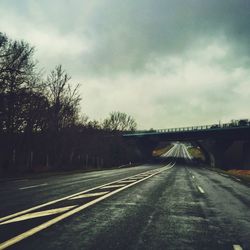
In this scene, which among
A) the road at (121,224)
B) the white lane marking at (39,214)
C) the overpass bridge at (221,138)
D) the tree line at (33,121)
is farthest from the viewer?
the overpass bridge at (221,138)

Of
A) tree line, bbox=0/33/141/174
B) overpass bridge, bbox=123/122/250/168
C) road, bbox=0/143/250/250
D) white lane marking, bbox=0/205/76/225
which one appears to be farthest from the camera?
overpass bridge, bbox=123/122/250/168

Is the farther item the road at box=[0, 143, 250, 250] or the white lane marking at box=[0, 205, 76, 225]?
the white lane marking at box=[0, 205, 76, 225]

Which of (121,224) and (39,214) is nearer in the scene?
(121,224)

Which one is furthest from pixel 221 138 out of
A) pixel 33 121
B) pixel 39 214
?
pixel 39 214

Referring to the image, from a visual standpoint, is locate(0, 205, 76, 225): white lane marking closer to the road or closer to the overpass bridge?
the road

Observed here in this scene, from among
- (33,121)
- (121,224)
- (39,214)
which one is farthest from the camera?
(33,121)

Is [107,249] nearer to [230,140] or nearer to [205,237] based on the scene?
[205,237]

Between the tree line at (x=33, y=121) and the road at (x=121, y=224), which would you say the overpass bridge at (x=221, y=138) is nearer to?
the tree line at (x=33, y=121)

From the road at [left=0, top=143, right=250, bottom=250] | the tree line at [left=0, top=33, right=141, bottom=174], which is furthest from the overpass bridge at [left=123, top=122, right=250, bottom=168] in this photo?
the road at [left=0, top=143, right=250, bottom=250]

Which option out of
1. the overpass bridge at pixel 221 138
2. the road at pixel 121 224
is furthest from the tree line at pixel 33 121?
the overpass bridge at pixel 221 138

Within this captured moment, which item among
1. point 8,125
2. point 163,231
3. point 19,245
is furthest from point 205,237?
point 8,125

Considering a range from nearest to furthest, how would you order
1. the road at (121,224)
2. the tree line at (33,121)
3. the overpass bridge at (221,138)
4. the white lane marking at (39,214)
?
the road at (121,224) < the white lane marking at (39,214) < the tree line at (33,121) < the overpass bridge at (221,138)

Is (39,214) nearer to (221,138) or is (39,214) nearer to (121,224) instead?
(121,224)

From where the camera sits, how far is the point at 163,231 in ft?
20.8
